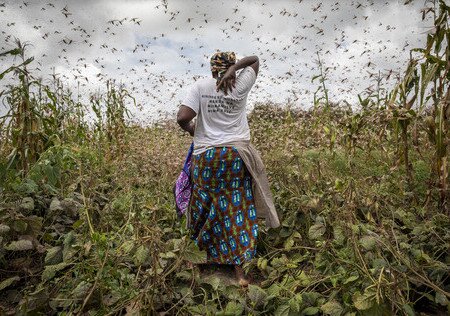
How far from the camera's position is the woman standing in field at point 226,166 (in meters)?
3.09

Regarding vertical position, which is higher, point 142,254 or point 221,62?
point 221,62

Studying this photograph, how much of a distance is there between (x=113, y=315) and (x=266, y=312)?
0.89 meters

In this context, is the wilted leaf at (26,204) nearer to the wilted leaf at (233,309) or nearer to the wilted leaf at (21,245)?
the wilted leaf at (21,245)

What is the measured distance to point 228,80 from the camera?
3.05 meters

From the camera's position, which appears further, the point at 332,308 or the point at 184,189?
the point at 184,189

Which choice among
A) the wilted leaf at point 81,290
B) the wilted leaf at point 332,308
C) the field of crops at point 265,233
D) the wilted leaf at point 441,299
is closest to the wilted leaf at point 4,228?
the field of crops at point 265,233

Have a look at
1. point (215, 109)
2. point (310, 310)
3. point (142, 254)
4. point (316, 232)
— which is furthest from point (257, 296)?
point (215, 109)

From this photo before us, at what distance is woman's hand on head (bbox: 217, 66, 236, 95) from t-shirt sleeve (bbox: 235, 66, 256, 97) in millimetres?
76

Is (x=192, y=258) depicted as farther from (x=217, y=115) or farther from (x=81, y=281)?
(x=217, y=115)

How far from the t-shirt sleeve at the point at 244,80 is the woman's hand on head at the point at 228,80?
0.08m

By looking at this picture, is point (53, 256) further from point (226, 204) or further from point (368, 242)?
point (368, 242)

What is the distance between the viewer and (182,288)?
2451 millimetres

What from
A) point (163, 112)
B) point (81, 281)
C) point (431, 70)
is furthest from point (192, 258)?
point (163, 112)

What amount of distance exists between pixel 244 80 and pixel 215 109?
0.34 meters
